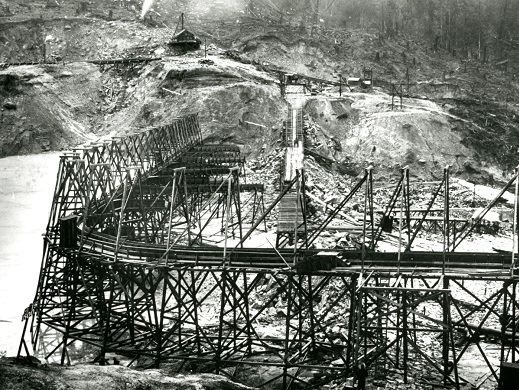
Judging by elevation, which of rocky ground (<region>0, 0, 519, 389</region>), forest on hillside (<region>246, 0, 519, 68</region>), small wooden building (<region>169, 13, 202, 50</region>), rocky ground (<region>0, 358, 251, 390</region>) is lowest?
rocky ground (<region>0, 358, 251, 390</region>)

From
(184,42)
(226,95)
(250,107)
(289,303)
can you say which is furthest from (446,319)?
(184,42)

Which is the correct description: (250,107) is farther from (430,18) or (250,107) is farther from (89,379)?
(430,18)

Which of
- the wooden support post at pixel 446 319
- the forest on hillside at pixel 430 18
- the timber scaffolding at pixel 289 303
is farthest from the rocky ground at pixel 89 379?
the forest on hillside at pixel 430 18

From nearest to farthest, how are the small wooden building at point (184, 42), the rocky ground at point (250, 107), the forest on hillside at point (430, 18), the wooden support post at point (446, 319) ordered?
1. the wooden support post at point (446, 319)
2. the rocky ground at point (250, 107)
3. the small wooden building at point (184, 42)
4. the forest on hillside at point (430, 18)

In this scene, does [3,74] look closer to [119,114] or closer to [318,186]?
[119,114]

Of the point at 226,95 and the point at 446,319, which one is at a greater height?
the point at 226,95

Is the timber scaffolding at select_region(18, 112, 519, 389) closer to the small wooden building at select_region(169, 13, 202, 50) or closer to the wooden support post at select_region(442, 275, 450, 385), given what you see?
the wooden support post at select_region(442, 275, 450, 385)

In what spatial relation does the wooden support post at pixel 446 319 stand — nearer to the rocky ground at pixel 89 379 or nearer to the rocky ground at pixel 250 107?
the rocky ground at pixel 89 379

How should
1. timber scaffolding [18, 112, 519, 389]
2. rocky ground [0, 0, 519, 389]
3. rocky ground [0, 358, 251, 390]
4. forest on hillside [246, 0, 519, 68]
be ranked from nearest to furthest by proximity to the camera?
rocky ground [0, 358, 251, 390] → timber scaffolding [18, 112, 519, 389] → rocky ground [0, 0, 519, 389] → forest on hillside [246, 0, 519, 68]

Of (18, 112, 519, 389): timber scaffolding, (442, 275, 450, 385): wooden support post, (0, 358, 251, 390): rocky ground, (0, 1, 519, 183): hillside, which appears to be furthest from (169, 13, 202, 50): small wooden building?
(0, 358, 251, 390): rocky ground

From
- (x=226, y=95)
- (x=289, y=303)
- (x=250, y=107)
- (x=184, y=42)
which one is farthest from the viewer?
(x=184, y=42)

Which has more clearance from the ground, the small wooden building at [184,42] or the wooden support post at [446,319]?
the small wooden building at [184,42]
